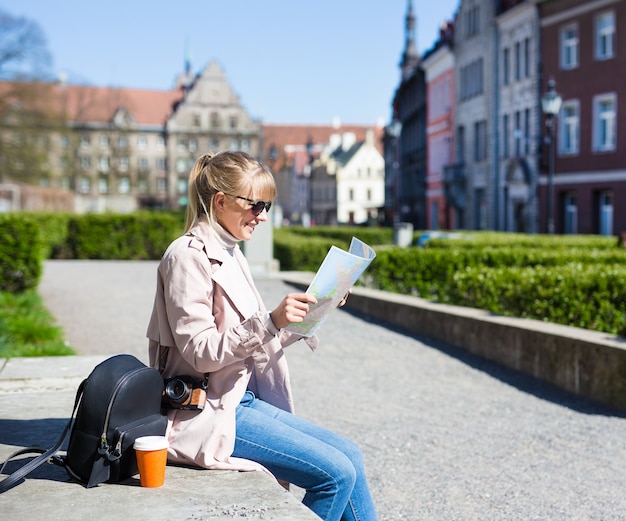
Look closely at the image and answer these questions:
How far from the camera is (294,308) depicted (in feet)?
11.2

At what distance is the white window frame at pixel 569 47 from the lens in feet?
118

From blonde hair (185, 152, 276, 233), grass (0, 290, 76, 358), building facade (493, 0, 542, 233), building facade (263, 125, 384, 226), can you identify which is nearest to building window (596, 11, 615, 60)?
building facade (493, 0, 542, 233)

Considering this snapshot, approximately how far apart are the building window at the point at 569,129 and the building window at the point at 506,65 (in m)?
6.11

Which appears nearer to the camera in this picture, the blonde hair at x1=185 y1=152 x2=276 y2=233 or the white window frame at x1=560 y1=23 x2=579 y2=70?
the blonde hair at x1=185 y1=152 x2=276 y2=233

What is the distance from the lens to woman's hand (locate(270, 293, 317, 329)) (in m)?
3.42

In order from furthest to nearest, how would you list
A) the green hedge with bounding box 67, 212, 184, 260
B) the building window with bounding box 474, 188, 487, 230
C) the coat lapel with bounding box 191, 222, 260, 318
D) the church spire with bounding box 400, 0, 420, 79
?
the church spire with bounding box 400, 0, 420, 79, the building window with bounding box 474, 188, 487, 230, the green hedge with bounding box 67, 212, 184, 260, the coat lapel with bounding box 191, 222, 260, 318

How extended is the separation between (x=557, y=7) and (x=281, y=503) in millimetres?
36461

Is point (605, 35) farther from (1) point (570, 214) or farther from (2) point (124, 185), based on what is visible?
(2) point (124, 185)

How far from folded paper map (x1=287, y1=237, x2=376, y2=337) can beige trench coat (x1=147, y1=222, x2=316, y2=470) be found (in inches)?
6.3

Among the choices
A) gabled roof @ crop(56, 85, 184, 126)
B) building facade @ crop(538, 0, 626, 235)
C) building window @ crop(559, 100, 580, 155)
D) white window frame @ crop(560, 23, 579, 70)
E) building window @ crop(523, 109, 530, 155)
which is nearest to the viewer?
building facade @ crop(538, 0, 626, 235)

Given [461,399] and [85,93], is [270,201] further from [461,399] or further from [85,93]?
[85,93]

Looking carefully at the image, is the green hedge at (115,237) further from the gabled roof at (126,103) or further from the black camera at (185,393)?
the gabled roof at (126,103)

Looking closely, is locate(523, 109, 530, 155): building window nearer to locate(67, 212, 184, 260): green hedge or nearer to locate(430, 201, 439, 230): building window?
locate(430, 201, 439, 230): building window

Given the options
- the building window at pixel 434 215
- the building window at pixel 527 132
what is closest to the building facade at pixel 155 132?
the building window at pixel 434 215
